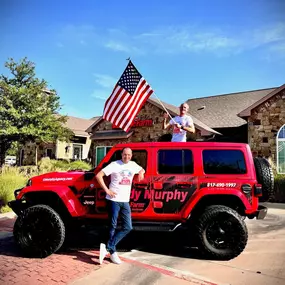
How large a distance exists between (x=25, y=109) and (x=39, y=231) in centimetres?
1564

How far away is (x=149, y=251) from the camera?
15.7ft

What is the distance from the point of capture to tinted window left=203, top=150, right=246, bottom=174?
455cm

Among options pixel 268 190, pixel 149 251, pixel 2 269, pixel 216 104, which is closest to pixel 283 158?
pixel 216 104

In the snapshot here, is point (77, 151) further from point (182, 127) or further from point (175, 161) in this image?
point (175, 161)

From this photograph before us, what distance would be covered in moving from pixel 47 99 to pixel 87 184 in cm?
1594

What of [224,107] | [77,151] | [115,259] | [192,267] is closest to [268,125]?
[224,107]

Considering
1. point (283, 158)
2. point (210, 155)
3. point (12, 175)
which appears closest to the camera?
point (210, 155)

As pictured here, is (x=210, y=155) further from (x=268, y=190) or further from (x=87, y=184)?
(x=87, y=184)

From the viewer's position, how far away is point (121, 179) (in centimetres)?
418

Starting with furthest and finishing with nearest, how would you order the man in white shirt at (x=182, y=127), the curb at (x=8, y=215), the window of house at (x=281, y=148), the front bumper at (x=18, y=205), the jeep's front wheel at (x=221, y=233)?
the window of house at (x=281, y=148)
the curb at (x=8, y=215)
the man in white shirt at (x=182, y=127)
the front bumper at (x=18, y=205)
the jeep's front wheel at (x=221, y=233)

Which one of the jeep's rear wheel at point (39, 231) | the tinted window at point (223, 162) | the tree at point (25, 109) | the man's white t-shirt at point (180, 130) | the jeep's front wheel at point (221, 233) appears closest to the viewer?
the jeep's front wheel at point (221, 233)

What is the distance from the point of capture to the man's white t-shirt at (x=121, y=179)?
4137 millimetres

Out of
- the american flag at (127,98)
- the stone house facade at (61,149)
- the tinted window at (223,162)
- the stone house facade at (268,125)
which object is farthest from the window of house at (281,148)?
the stone house facade at (61,149)

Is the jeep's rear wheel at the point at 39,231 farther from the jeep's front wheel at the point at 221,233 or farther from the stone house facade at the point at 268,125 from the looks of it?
the stone house facade at the point at 268,125
